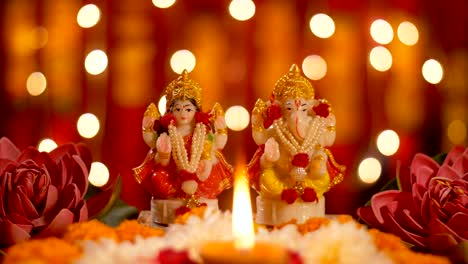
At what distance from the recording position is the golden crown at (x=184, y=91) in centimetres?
108

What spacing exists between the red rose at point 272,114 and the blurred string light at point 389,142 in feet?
1.38

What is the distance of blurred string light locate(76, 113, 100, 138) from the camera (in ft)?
4.57

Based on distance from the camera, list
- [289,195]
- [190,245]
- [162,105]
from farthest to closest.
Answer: [162,105] < [289,195] < [190,245]

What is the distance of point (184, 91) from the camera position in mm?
1082

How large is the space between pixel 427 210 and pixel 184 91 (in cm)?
47

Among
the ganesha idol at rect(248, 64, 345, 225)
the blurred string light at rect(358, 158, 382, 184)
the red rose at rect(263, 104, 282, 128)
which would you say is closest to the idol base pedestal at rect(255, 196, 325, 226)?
the ganesha idol at rect(248, 64, 345, 225)

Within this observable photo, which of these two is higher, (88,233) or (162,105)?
(162,105)

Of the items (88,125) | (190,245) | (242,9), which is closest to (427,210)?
(190,245)

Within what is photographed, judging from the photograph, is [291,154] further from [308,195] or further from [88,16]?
[88,16]

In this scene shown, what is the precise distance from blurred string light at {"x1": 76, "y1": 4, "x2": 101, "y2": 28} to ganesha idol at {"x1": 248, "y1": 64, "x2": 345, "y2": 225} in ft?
1.66

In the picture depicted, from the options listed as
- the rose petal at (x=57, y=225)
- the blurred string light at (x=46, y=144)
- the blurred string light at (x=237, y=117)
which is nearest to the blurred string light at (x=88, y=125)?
the blurred string light at (x=46, y=144)

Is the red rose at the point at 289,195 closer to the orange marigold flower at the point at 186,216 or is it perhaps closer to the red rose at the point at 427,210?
the red rose at the point at 427,210

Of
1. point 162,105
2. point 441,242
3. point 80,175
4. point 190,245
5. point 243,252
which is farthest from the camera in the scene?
point 162,105

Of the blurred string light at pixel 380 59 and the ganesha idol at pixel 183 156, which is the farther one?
the blurred string light at pixel 380 59
